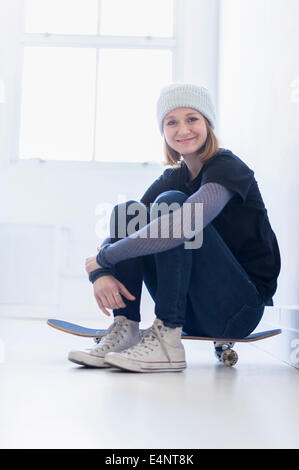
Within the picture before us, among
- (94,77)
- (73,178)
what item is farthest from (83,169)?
(94,77)

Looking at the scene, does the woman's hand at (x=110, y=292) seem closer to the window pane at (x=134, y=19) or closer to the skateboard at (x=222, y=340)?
the skateboard at (x=222, y=340)

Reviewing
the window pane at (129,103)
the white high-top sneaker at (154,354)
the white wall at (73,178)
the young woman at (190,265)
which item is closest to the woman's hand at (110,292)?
the young woman at (190,265)

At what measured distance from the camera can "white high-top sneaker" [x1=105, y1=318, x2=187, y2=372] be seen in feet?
4.11

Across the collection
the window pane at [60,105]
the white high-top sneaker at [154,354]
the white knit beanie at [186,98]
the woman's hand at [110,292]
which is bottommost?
the white high-top sneaker at [154,354]

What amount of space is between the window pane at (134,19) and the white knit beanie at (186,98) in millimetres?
2504

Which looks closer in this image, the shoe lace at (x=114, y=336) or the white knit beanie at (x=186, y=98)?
the shoe lace at (x=114, y=336)

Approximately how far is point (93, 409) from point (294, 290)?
2.90 feet

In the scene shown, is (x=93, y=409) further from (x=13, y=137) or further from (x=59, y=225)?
(x=13, y=137)

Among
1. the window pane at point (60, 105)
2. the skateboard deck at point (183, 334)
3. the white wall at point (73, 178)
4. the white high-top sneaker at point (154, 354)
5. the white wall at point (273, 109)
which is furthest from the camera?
the window pane at point (60, 105)

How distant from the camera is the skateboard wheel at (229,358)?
1469 mm

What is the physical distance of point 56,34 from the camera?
12.3 feet

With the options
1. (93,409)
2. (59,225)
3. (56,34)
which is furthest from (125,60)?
(93,409)

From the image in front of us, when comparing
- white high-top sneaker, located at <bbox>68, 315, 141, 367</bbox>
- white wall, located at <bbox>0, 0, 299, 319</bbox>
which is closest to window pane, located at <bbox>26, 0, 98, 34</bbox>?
white wall, located at <bbox>0, 0, 299, 319</bbox>
